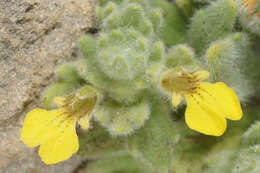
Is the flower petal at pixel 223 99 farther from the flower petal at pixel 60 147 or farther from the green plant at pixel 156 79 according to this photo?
the flower petal at pixel 60 147

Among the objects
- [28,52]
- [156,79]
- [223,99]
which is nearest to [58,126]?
[28,52]

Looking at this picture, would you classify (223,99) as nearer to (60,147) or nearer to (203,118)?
(203,118)

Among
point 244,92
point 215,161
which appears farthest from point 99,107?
point 244,92

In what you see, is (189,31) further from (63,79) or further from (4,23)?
(4,23)

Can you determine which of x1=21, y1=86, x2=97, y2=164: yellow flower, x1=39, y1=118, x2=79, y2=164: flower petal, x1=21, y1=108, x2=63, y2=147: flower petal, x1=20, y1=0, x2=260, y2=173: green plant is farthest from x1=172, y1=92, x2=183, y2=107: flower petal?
x1=21, y1=108, x2=63, y2=147: flower petal

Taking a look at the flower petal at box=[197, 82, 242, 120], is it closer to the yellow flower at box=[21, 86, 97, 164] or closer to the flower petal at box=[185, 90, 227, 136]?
the flower petal at box=[185, 90, 227, 136]

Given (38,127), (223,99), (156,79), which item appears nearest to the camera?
(223,99)

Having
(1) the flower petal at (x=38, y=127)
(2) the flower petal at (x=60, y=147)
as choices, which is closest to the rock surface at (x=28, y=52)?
(1) the flower petal at (x=38, y=127)
